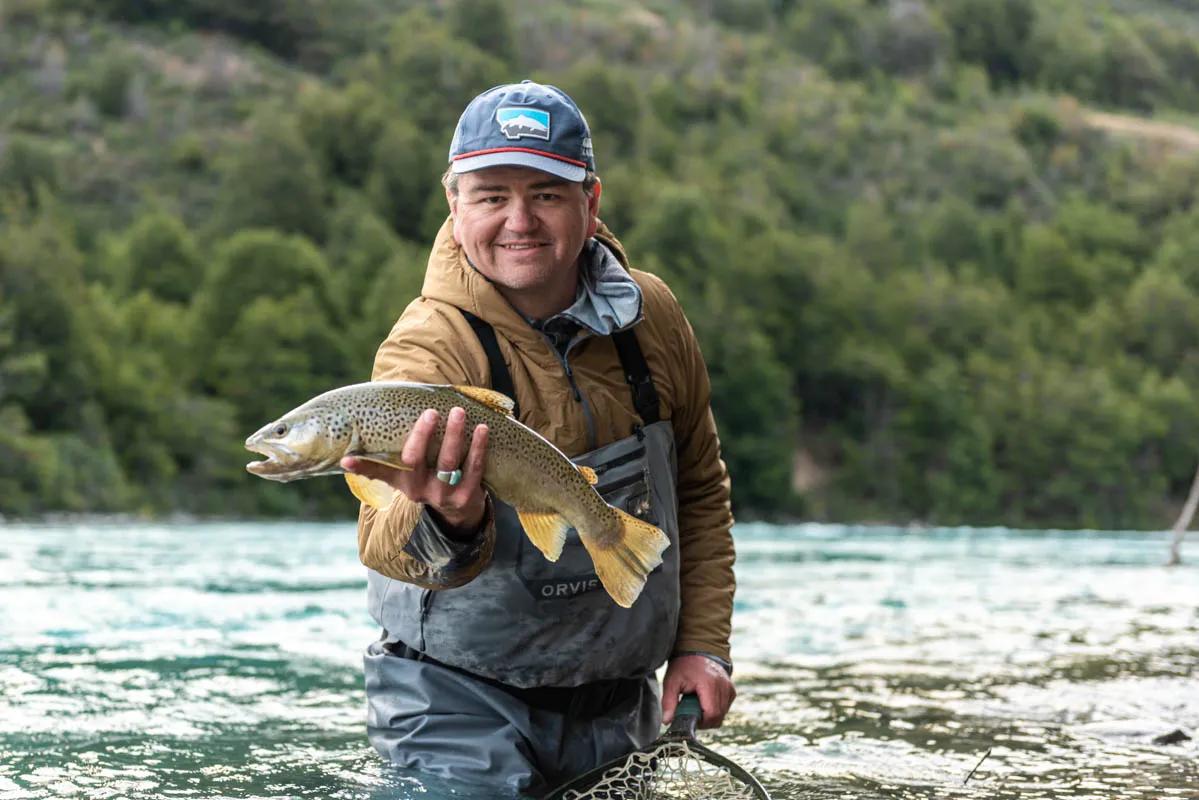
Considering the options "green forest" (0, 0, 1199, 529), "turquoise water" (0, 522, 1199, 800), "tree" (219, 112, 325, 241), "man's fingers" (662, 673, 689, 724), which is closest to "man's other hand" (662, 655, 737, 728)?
"man's fingers" (662, 673, 689, 724)

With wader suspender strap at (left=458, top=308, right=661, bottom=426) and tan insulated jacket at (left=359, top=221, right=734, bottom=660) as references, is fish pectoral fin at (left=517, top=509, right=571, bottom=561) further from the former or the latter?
wader suspender strap at (left=458, top=308, right=661, bottom=426)

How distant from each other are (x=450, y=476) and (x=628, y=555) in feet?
2.45

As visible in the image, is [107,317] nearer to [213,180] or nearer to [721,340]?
[721,340]

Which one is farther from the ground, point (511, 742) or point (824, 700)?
point (511, 742)

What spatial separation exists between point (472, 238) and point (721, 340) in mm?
87202

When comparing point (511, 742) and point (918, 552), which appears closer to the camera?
point (511, 742)

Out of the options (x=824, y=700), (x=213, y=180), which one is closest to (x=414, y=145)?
(x=213, y=180)

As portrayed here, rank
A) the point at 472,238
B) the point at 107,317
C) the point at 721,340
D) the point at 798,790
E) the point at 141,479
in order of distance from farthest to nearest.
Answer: the point at 721,340 → the point at 107,317 → the point at 141,479 → the point at 798,790 → the point at 472,238

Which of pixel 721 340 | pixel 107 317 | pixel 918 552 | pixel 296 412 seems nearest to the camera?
pixel 296 412

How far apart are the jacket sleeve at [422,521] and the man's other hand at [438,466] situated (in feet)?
0.56

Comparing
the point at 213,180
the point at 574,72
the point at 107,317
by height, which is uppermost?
the point at 574,72

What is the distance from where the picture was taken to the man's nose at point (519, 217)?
15.0ft

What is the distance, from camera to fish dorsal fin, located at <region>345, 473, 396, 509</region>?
12.7 ft

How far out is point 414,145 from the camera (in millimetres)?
125625
